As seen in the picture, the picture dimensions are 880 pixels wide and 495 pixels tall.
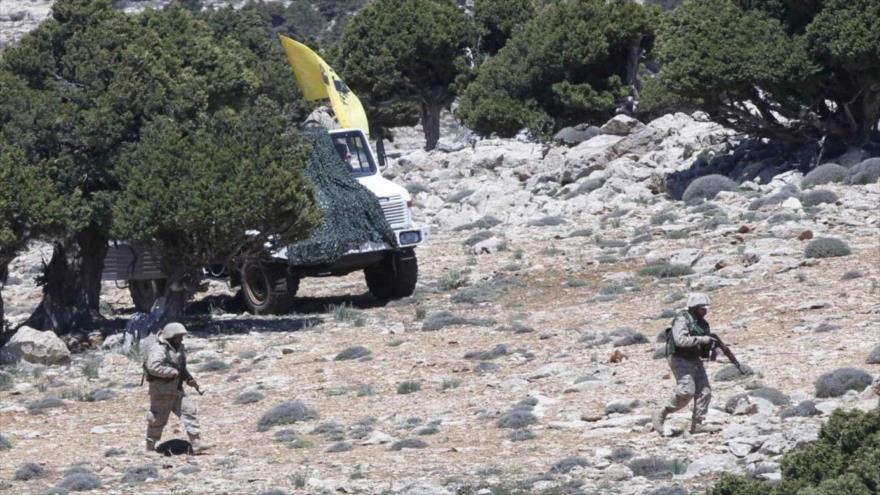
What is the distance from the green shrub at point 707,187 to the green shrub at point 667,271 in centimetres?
672

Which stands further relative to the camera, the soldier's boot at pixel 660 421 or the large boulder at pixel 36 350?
the large boulder at pixel 36 350

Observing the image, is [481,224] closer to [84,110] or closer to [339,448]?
[84,110]

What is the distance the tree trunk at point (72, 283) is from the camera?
24062mm

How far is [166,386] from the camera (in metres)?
15.5

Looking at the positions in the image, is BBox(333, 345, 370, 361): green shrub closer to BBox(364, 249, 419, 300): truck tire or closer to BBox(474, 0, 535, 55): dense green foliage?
BBox(364, 249, 419, 300): truck tire

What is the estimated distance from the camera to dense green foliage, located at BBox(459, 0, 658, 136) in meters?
48.2

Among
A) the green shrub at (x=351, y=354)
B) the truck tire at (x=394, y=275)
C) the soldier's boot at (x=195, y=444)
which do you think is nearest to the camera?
the soldier's boot at (x=195, y=444)

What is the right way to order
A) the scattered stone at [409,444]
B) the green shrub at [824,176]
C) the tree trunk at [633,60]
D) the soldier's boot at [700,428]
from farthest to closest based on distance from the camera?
the tree trunk at [633,60]
the green shrub at [824,176]
the scattered stone at [409,444]
the soldier's boot at [700,428]

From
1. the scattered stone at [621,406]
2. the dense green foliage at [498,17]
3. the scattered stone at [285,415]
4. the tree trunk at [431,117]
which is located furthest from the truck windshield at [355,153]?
the dense green foliage at [498,17]

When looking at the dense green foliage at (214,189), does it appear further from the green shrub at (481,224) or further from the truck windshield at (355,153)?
the green shrub at (481,224)

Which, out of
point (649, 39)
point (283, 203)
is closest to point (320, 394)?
point (283, 203)

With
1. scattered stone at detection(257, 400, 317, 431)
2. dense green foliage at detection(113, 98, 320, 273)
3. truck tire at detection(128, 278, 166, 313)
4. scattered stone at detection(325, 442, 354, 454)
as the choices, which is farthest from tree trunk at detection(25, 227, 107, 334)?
scattered stone at detection(325, 442, 354, 454)

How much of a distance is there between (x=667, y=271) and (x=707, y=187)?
7.54m

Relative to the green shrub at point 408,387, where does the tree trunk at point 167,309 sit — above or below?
above
